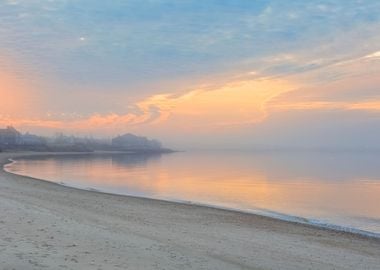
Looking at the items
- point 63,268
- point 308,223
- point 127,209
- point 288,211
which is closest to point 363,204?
point 288,211

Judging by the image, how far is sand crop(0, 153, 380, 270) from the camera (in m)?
9.03

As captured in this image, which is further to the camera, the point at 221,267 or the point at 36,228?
the point at 36,228

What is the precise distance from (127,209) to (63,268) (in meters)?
12.3

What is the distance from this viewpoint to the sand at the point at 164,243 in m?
9.03

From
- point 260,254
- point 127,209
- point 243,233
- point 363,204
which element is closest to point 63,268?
point 260,254

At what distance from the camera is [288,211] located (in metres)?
24.2

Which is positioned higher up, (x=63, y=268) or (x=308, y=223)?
(x=63, y=268)

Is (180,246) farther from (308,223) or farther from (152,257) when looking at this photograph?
(308,223)

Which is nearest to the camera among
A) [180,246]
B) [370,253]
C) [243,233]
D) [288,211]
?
[180,246]

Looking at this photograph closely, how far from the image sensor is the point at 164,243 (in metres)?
11.6

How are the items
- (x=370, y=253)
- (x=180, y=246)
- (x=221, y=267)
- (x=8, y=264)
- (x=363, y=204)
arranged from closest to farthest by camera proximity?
1. (x=8, y=264)
2. (x=221, y=267)
3. (x=180, y=246)
4. (x=370, y=253)
5. (x=363, y=204)

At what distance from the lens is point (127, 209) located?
20.2 m

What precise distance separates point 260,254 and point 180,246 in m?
1.95

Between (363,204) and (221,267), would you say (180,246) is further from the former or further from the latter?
(363,204)
